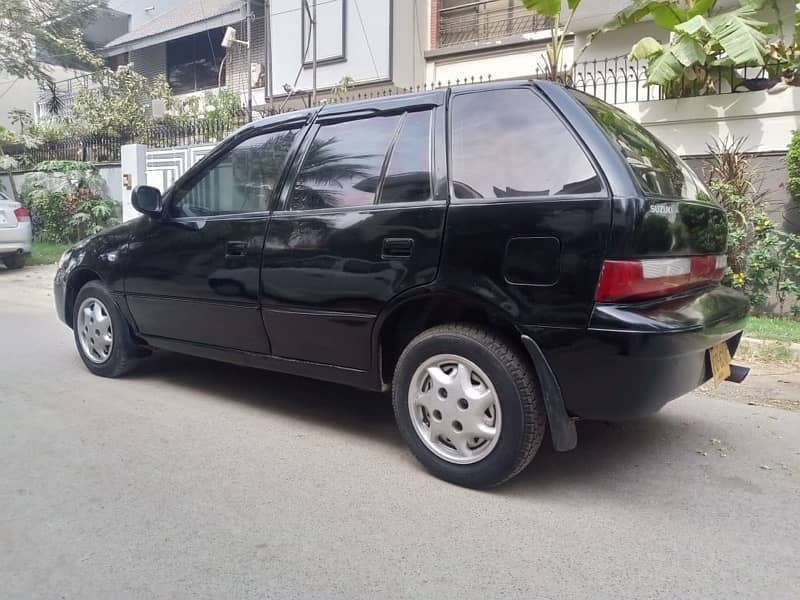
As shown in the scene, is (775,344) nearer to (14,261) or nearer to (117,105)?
(14,261)

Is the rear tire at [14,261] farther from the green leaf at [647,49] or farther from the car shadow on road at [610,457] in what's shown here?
the car shadow on road at [610,457]

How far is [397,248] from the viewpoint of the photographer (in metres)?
3.41

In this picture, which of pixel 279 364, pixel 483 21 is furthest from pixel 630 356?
pixel 483 21

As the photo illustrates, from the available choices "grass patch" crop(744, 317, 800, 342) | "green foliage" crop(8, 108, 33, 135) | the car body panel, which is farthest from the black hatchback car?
"green foliage" crop(8, 108, 33, 135)

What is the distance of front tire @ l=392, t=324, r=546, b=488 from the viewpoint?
10.1ft

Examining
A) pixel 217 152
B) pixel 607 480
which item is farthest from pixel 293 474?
pixel 217 152

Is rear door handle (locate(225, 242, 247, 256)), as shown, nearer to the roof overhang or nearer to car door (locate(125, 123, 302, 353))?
car door (locate(125, 123, 302, 353))

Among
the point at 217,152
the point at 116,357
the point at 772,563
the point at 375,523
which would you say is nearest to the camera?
the point at 772,563

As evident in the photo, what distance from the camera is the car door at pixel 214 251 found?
13.4ft

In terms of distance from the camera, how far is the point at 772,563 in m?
2.69

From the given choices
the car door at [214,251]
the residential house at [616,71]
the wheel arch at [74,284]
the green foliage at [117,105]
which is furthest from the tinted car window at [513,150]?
the green foliage at [117,105]

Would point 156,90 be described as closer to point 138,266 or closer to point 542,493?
point 138,266

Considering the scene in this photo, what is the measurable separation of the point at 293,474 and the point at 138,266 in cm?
206

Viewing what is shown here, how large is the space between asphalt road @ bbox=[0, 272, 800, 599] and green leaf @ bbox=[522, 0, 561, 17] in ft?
19.4
